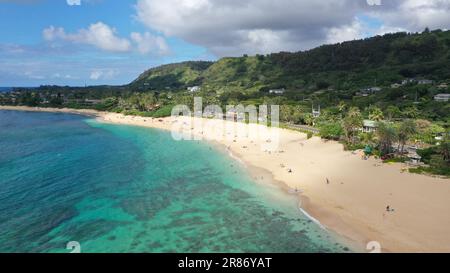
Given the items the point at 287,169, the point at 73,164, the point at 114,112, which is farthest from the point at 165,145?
the point at 114,112

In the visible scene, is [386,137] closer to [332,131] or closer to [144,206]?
[332,131]

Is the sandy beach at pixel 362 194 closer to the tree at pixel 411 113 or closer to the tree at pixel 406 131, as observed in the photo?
the tree at pixel 406 131

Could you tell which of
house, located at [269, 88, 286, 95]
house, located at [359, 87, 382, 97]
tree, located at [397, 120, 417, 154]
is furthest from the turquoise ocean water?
house, located at [269, 88, 286, 95]

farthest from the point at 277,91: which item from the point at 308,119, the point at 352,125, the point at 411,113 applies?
the point at 352,125

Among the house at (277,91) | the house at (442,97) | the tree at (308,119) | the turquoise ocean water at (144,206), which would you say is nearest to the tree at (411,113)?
the house at (442,97)
